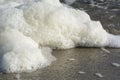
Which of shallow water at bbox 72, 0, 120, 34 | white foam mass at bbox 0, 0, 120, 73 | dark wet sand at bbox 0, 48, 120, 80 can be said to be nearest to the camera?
dark wet sand at bbox 0, 48, 120, 80

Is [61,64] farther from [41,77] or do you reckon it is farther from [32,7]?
[32,7]

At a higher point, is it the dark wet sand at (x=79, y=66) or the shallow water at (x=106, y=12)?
the shallow water at (x=106, y=12)

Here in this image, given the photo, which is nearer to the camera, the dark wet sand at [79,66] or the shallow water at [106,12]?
the dark wet sand at [79,66]

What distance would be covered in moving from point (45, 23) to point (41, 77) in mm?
941

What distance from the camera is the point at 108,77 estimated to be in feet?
12.1

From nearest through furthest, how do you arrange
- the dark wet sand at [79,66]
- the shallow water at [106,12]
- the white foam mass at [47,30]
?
the dark wet sand at [79,66], the white foam mass at [47,30], the shallow water at [106,12]

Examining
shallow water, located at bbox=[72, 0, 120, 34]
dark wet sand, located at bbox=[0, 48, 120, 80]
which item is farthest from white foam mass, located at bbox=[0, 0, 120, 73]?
shallow water, located at bbox=[72, 0, 120, 34]

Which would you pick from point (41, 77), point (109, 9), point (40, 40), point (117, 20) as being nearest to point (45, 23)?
point (40, 40)

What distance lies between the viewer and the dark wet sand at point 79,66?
3678mm

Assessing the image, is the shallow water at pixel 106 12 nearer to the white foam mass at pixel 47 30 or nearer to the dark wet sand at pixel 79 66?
the white foam mass at pixel 47 30

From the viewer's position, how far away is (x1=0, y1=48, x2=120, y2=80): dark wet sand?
12.1 feet

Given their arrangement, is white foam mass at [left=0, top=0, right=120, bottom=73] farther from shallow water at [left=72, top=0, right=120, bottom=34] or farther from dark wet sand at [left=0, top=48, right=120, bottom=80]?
shallow water at [left=72, top=0, right=120, bottom=34]

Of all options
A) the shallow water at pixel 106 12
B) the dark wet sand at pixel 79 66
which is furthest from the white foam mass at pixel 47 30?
the shallow water at pixel 106 12

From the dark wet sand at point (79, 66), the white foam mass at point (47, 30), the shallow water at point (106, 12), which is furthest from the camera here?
the shallow water at point (106, 12)
